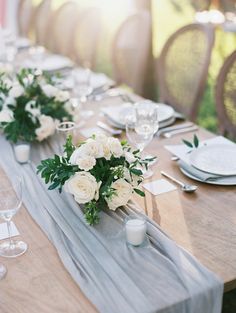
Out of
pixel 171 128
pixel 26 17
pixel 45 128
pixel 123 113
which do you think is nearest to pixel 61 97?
pixel 45 128

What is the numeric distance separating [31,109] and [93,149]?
0.61 m

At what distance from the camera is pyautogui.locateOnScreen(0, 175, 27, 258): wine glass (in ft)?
4.09

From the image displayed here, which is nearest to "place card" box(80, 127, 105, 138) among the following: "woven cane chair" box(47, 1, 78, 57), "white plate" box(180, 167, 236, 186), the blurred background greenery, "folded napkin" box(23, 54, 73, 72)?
"white plate" box(180, 167, 236, 186)

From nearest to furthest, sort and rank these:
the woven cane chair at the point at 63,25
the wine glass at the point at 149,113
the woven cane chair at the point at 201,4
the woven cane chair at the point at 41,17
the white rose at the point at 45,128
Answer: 1. the wine glass at the point at 149,113
2. the white rose at the point at 45,128
3. the woven cane chair at the point at 63,25
4. the woven cane chair at the point at 201,4
5. the woven cane chair at the point at 41,17

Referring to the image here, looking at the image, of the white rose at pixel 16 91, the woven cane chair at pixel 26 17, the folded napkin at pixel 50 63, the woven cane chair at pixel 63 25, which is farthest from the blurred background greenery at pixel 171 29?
the white rose at pixel 16 91

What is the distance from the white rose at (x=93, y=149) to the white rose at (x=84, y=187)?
6cm

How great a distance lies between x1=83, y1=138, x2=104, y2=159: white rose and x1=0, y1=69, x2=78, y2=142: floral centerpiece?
0.55 m

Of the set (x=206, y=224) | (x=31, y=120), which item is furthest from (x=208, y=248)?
(x=31, y=120)

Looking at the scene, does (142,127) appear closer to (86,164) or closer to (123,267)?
(86,164)

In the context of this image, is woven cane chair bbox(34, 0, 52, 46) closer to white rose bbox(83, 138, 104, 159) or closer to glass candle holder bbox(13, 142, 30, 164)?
glass candle holder bbox(13, 142, 30, 164)

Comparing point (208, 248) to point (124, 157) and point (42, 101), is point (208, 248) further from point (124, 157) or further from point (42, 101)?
A: point (42, 101)

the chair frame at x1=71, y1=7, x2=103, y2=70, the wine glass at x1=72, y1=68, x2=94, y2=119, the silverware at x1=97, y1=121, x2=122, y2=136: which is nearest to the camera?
the silverware at x1=97, y1=121, x2=122, y2=136

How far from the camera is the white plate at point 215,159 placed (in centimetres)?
159

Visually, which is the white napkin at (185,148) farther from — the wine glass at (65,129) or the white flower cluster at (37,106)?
the white flower cluster at (37,106)
